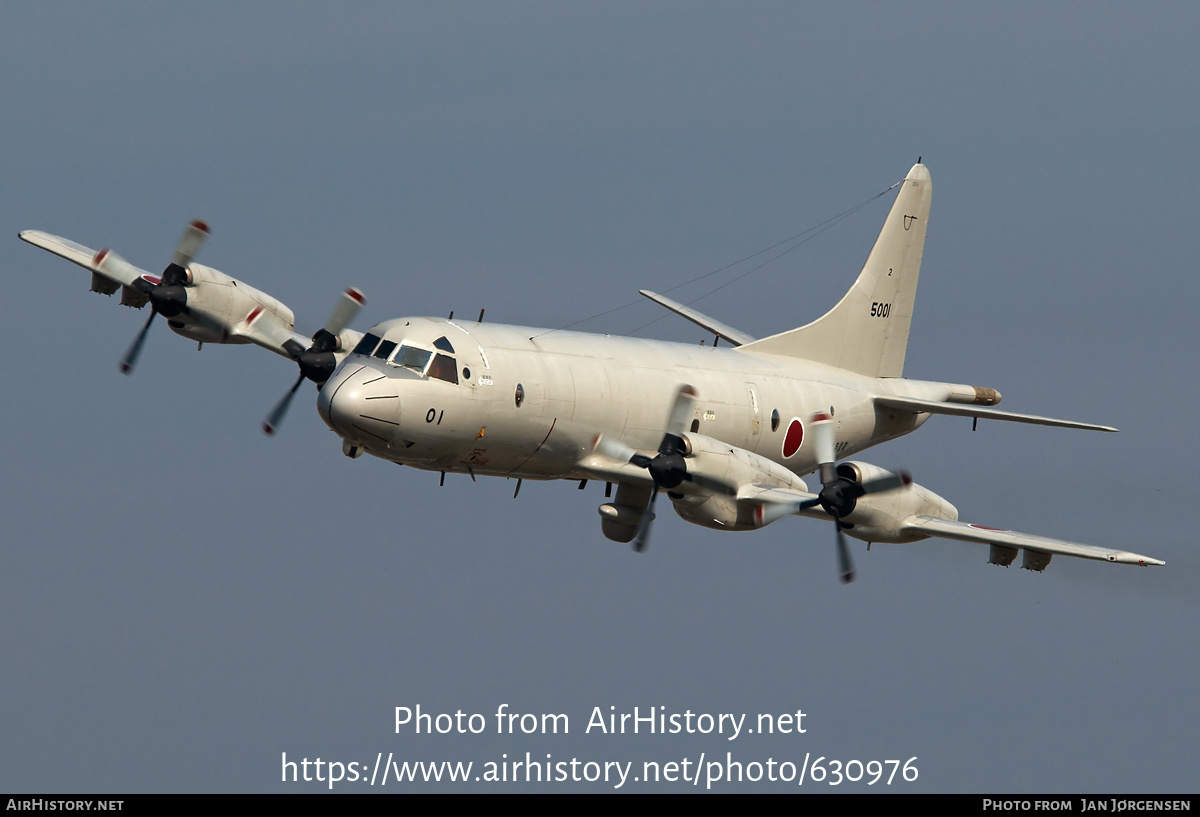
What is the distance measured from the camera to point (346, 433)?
2961 centimetres

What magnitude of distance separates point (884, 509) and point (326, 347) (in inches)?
451

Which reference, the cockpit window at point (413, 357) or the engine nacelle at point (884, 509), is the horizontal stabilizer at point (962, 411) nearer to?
the engine nacelle at point (884, 509)

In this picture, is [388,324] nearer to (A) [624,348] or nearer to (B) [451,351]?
(B) [451,351]

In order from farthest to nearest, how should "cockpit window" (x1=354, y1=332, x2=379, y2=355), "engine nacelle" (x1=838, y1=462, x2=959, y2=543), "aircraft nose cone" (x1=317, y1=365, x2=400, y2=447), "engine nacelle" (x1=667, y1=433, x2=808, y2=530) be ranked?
1. "engine nacelle" (x1=667, y1=433, x2=808, y2=530)
2. "engine nacelle" (x1=838, y1=462, x2=959, y2=543)
3. "cockpit window" (x1=354, y1=332, x2=379, y2=355)
4. "aircraft nose cone" (x1=317, y1=365, x2=400, y2=447)

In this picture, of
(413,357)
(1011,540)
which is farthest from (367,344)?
(1011,540)

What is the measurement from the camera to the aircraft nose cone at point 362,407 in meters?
29.3

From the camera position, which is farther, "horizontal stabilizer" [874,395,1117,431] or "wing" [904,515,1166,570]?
"horizontal stabilizer" [874,395,1117,431]

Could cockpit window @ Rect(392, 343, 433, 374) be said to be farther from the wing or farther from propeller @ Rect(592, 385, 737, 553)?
the wing

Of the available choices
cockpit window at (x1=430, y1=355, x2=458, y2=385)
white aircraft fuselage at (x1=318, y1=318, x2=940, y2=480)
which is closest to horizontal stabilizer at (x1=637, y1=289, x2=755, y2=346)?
white aircraft fuselage at (x1=318, y1=318, x2=940, y2=480)

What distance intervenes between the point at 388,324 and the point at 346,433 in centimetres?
263

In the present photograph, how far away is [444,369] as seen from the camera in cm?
3028

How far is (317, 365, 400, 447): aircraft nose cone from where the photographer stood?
96.0 ft

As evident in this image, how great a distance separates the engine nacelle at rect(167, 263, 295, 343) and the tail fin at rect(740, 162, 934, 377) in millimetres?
13249
